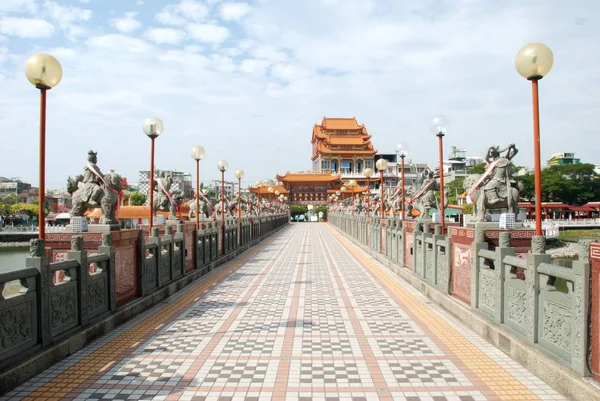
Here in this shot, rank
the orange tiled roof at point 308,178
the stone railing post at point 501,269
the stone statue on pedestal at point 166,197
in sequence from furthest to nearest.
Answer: the orange tiled roof at point 308,178, the stone statue on pedestal at point 166,197, the stone railing post at point 501,269

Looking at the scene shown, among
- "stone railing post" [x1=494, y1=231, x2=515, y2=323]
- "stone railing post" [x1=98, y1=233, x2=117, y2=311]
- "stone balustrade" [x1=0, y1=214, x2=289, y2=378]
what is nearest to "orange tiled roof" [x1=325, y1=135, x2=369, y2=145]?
"stone balustrade" [x1=0, y1=214, x2=289, y2=378]

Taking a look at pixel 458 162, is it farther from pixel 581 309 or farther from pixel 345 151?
pixel 581 309

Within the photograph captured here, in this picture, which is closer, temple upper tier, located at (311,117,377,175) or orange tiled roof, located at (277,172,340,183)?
orange tiled roof, located at (277,172,340,183)

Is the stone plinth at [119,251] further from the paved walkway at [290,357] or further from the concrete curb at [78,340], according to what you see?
the paved walkway at [290,357]

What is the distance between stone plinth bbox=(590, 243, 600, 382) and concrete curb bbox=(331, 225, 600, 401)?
0.17 meters

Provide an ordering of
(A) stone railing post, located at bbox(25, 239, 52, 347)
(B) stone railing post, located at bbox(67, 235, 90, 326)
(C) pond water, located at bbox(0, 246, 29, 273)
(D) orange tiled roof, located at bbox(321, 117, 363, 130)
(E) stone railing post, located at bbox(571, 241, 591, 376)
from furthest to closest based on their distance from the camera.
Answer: (D) orange tiled roof, located at bbox(321, 117, 363, 130) → (C) pond water, located at bbox(0, 246, 29, 273) → (B) stone railing post, located at bbox(67, 235, 90, 326) → (A) stone railing post, located at bbox(25, 239, 52, 347) → (E) stone railing post, located at bbox(571, 241, 591, 376)

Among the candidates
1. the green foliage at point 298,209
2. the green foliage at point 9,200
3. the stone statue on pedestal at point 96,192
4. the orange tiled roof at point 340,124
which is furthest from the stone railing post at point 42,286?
the orange tiled roof at point 340,124

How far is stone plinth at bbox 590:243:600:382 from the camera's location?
365 centimetres

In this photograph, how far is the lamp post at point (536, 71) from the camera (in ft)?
16.7

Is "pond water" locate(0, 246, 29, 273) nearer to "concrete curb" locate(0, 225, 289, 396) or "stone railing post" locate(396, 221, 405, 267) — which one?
"concrete curb" locate(0, 225, 289, 396)

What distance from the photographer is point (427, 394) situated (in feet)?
14.0

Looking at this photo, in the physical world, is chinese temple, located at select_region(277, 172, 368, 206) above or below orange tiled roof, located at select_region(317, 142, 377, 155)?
below

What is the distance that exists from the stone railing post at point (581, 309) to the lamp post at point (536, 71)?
4.39ft

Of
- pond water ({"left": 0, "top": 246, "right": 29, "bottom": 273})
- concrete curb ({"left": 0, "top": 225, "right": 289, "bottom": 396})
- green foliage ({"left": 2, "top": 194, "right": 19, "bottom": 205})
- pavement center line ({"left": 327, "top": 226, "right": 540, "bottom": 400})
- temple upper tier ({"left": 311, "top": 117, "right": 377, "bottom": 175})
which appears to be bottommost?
pond water ({"left": 0, "top": 246, "right": 29, "bottom": 273})
